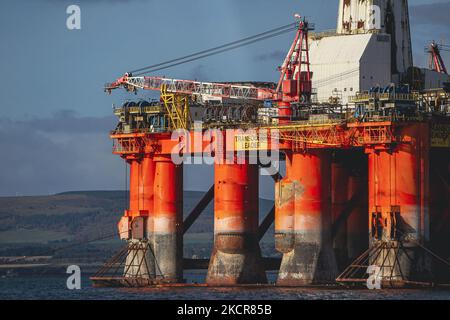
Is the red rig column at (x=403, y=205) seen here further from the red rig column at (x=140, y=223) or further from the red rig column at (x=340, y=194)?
the red rig column at (x=140, y=223)

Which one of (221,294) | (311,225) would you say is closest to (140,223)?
(311,225)

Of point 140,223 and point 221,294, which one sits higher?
point 140,223

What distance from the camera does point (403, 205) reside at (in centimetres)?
11888

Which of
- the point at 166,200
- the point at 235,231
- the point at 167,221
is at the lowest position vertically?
the point at 235,231

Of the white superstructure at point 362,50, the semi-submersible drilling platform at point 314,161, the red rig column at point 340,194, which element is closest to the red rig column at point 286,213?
the semi-submersible drilling platform at point 314,161

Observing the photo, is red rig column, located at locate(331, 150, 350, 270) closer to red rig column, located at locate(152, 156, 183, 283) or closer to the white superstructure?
the white superstructure

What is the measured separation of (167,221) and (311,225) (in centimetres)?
1075

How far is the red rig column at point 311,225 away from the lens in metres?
122

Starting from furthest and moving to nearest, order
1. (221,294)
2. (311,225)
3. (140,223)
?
(140,223), (311,225), (221,294)

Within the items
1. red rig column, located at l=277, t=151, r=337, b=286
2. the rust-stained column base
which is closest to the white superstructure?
red rig column, located at l=277, t=151, r=337, b=286

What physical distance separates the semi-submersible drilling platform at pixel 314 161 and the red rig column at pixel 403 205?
0.06 m

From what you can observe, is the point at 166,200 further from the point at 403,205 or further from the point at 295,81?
the point at 403,205

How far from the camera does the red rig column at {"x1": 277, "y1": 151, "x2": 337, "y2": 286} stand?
401ft
